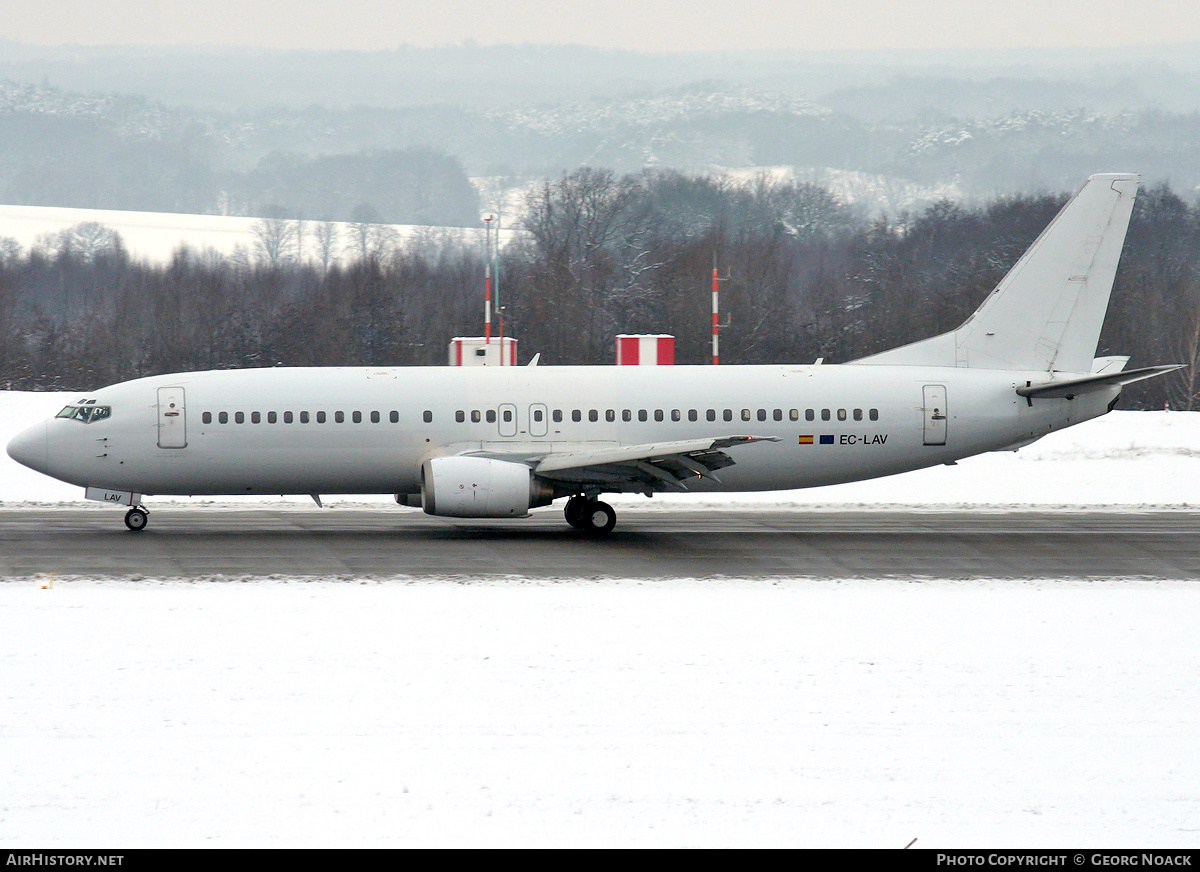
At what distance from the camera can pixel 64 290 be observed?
331 ft

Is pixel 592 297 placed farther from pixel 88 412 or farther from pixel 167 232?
pixel 167 232

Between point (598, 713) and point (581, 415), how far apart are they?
14340 mm

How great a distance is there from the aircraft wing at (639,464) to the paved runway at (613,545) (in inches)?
47.3

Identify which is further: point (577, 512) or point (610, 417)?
point (577, 512)

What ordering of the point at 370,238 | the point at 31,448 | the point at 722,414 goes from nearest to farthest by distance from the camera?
the point at 31,448
the point at 722,414
the point at 370,238

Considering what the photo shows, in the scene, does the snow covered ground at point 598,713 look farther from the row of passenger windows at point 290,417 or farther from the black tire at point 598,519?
the row of passenger windows at point 290,417

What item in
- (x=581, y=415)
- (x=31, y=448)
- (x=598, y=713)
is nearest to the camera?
(x=598, y=713)

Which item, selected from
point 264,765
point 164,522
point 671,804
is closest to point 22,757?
point 264,765

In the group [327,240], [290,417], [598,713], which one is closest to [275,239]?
[327,240]

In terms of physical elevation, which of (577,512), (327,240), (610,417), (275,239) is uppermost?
(327,240)

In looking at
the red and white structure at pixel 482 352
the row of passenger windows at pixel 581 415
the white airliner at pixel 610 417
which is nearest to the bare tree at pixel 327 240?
the red and white structure at pixel 482 352

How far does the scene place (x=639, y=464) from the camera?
25.8 m

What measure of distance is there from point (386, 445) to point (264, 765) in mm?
15477
